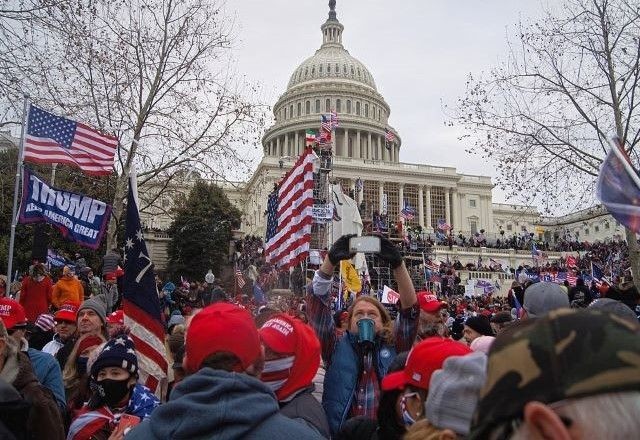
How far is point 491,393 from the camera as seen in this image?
36.5 inches

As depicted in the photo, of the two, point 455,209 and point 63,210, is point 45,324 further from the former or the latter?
point 455,209

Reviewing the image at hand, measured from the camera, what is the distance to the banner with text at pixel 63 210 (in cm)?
693

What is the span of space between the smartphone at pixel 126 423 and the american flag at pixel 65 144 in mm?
6206

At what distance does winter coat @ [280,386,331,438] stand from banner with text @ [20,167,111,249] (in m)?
5.05

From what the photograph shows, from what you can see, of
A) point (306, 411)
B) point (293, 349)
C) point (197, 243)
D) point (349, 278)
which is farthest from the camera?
point (197, 243)

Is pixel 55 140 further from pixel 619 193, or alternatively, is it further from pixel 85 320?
pixel 619 193

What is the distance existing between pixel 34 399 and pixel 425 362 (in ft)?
6.10

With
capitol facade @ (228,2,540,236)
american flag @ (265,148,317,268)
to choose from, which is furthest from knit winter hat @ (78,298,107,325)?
capitol facade @ (228,2,540,236)

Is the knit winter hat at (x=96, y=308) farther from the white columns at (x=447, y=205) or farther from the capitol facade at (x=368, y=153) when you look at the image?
the white columns at (x=447, y=205)

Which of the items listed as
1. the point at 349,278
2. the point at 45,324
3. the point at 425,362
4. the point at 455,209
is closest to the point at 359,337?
the point at 425,362

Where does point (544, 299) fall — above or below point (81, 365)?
above

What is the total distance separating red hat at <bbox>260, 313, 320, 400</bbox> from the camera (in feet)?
8.43

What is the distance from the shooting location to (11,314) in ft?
13.1

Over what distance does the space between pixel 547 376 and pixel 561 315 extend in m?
0.10
